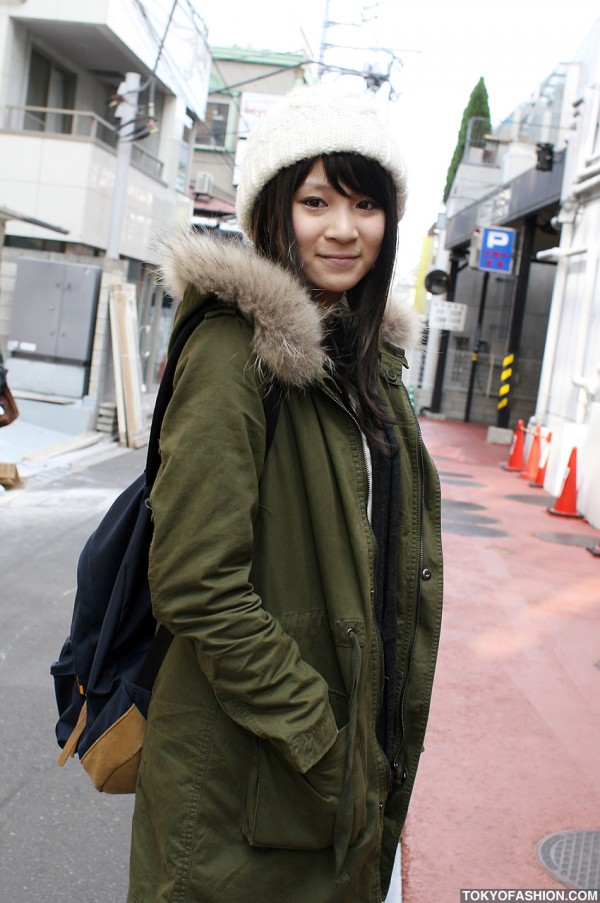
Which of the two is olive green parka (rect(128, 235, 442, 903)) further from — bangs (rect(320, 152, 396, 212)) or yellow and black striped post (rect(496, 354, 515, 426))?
yellow and black striped post (rect(496, 354, 515, 426))

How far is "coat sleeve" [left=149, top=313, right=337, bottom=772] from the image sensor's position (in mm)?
1584

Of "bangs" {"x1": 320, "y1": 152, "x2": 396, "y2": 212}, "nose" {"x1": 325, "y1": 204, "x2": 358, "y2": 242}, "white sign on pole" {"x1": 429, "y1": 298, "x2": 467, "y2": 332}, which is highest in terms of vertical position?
"white sign on pole" {"x1": 429, "y1": 298, "x2": 467, "y2": 332}

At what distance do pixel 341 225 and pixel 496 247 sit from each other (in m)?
19.8

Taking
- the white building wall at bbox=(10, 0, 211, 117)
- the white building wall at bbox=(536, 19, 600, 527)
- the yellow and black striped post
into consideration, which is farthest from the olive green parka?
the yellow and black striped post

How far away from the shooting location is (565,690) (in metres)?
5.34

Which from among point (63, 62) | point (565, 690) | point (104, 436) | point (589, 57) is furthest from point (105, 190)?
point (565, 690)

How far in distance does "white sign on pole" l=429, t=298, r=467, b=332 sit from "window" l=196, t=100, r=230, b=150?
16299 millimetres

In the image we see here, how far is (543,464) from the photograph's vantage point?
14.6 metres

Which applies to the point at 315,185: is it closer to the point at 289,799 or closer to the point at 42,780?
the point at 289,799

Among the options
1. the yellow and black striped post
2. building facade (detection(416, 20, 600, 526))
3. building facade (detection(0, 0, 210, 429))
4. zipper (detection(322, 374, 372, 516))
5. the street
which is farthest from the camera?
the yellow and black striped post

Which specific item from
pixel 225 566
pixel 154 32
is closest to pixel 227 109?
pixel 154 32

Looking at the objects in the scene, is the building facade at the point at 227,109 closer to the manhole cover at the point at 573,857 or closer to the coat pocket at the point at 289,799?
the manhole cover at the point at 573,857

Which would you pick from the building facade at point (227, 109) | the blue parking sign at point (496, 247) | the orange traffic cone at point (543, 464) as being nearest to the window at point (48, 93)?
the blue parking sign at point (496, 247)

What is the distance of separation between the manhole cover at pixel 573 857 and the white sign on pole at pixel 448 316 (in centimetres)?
2220
